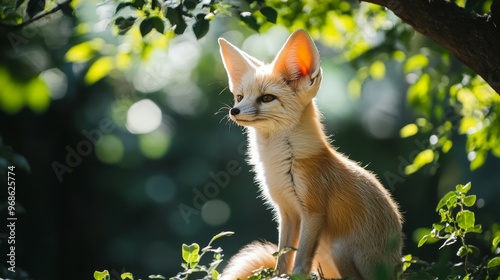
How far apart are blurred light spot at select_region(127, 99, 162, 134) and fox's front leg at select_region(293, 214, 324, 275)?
782 centimetres

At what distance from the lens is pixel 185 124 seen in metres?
11.6

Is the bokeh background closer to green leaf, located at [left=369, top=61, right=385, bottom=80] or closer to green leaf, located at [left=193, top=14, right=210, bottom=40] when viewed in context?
green leaf, located at [left=369, top=61, right=385, bottom=80]

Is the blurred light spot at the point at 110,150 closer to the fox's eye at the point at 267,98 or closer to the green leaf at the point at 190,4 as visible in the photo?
the fox's eye at the point at 267,98

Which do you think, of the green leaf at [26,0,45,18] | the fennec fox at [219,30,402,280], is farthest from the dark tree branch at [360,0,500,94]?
the green leaf at [26,0,45,18]

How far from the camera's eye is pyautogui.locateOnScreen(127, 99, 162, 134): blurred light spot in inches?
429

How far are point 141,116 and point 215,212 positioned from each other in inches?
74.1

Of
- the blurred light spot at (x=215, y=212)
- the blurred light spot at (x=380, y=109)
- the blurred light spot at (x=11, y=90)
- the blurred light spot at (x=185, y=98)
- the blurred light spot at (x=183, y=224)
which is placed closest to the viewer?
the blurred light spot at (x=11, y=90)

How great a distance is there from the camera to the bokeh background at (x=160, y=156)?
9195 mm

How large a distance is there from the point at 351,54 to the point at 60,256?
549 centimetres

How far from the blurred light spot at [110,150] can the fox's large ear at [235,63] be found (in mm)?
7315

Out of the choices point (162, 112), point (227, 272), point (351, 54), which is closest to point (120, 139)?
point (162, 112)

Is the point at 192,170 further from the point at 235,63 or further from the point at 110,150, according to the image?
the point at 235,63

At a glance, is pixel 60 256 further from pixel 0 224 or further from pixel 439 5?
pixel 439 5

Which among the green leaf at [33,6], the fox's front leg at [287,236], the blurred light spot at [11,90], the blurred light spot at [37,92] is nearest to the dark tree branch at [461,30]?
the fox's front leg at [287,236]
